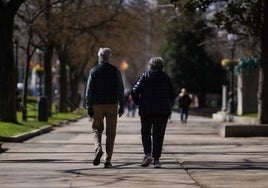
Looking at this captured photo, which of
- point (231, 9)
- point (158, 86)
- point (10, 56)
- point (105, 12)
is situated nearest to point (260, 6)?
point (231, 9)

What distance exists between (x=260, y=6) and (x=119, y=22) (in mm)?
19872

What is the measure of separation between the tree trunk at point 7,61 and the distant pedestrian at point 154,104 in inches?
485

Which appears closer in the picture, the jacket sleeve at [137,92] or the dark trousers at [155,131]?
the dark trousers at [155,131]

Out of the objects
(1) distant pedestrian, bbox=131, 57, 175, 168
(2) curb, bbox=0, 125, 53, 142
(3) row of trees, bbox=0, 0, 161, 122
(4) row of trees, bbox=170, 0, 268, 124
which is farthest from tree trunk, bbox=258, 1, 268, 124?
(1) distant pedestrian, bbox=131, 57, 175, 168

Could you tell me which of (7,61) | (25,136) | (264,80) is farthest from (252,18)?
(25,136)

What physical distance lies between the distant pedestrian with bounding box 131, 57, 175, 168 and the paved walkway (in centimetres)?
40

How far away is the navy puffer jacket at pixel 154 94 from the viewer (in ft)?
42.4

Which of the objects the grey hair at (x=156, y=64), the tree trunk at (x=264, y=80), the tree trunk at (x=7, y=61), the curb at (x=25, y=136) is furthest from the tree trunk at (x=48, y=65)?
the grey hair at (x=156, y=64)

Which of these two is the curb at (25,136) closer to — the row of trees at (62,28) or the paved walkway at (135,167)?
the paved walkway at (135,167)

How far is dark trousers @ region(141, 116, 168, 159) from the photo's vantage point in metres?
13.0

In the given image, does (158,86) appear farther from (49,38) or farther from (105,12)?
(105,12)

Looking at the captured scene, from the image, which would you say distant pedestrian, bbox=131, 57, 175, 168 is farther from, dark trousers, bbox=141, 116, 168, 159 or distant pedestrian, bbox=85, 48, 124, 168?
distant pedestrian, bbox=85, 48, 124, 168

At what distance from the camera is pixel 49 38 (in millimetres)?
39281

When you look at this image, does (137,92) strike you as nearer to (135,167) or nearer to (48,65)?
(135,167)
